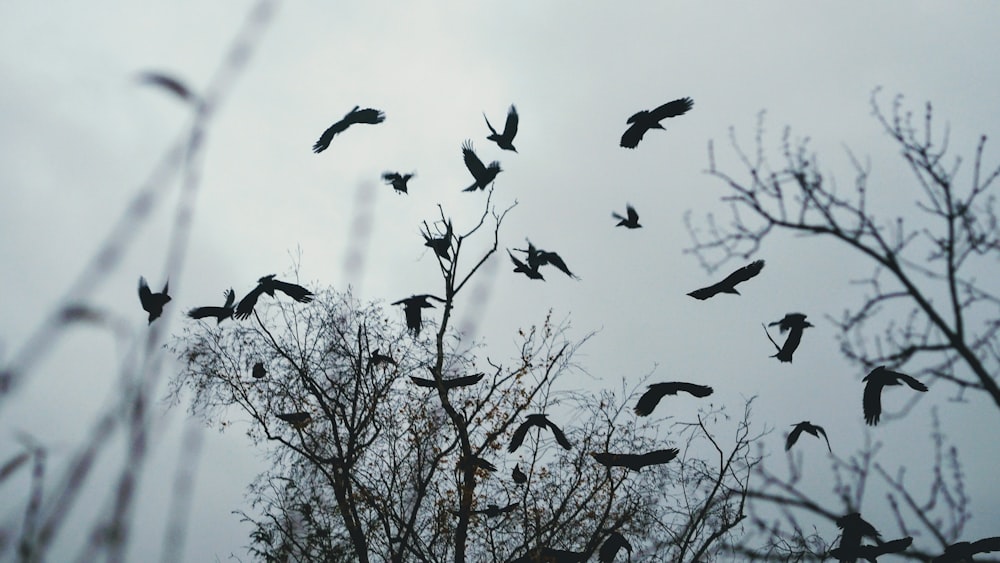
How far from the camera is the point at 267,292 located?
9.96 metres

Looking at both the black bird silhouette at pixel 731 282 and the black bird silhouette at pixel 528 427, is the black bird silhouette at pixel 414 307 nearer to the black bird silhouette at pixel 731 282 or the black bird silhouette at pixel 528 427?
the black bird silhouette at pixel 528 427

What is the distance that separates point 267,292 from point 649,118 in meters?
5.41

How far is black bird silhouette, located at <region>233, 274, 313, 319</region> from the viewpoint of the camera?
9930mm

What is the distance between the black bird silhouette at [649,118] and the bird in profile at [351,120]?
116 inches

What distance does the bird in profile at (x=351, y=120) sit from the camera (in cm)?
884

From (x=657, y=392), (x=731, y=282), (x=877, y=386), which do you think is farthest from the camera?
(x=657, y=392)

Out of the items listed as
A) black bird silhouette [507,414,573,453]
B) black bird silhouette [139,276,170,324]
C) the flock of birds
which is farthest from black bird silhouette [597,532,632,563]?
black bird silhouette [139,276,170,324]

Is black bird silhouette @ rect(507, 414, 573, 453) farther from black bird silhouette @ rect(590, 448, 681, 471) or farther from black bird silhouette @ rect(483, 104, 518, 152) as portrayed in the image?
black bird silhouette @ rect(483, 104, 518, 152)

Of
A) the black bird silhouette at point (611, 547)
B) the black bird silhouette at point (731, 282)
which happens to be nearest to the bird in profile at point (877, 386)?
the black bird silhouette at point (731, 282)

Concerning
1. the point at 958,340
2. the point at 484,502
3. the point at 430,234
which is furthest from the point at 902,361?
the point at 430,234

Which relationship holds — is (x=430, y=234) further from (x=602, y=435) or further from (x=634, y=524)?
(x=634, y=524)

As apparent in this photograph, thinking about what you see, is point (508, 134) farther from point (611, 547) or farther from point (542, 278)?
point (611, 547)

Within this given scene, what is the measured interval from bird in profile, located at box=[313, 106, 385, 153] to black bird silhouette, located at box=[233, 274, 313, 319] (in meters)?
2.20

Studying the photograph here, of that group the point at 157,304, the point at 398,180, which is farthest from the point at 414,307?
the point at 157,304
